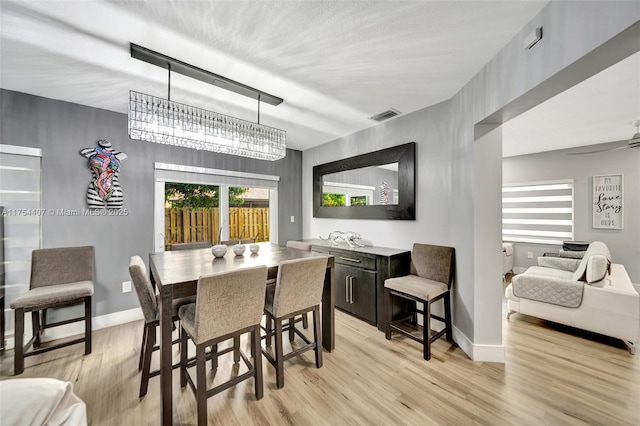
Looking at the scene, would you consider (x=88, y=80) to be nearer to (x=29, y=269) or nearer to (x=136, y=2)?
(x=136, y=2)

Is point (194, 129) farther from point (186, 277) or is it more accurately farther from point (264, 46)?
point (186, 277)

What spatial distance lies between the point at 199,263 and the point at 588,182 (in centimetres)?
642

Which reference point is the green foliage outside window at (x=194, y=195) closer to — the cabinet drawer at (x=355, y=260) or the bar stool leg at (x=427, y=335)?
the cabinet drawer at (x=355, y=260)

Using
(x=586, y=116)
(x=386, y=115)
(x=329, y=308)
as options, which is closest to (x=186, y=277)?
(x=329, y=308)

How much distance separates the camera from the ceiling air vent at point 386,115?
117 inches

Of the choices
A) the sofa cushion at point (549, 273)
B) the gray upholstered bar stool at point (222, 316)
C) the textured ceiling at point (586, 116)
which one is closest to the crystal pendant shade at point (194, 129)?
the gray upholstered bar stool at point (222, 316)

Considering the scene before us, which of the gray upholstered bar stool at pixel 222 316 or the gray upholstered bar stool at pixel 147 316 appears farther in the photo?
the gray upholstered bar stool at pixel 147 316

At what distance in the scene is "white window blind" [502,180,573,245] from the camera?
4763 mm

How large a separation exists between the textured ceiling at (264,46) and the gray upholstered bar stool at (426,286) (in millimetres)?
1667

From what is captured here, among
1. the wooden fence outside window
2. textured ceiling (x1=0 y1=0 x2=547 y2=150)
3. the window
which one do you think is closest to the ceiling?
textured ceiling (x1=0 y1=0 x2=547 y2=150)

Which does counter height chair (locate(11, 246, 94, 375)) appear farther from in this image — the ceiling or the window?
the ceiling

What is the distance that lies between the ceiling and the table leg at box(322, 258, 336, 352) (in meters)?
1.74

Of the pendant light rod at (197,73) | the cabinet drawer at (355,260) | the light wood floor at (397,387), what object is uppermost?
the pendant light rod at (197,73)

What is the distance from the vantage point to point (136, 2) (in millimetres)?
1419
